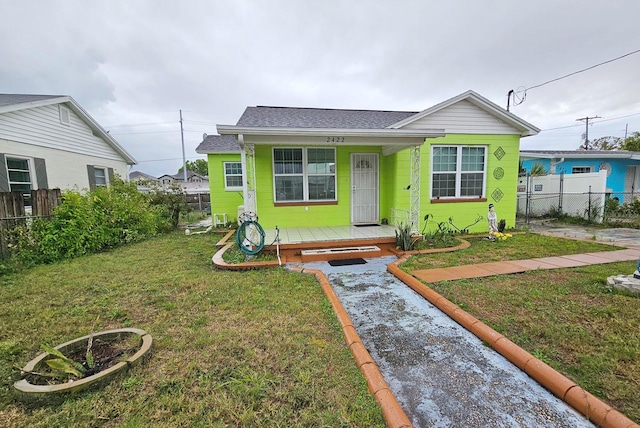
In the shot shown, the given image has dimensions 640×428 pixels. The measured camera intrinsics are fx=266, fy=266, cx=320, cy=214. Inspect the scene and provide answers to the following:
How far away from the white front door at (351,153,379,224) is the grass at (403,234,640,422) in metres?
3.19

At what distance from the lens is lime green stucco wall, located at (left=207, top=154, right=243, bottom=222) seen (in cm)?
1042

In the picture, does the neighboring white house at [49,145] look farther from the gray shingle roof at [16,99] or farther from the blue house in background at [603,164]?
the blue house in background at [603,164]

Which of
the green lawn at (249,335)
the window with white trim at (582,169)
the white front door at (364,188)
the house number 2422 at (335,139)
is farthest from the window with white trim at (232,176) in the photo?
the window with white trim at (582,169)

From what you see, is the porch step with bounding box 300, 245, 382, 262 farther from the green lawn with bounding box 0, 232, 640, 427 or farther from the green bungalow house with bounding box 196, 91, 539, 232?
the green bungalow house with bounding box 196, 91, 539, 232

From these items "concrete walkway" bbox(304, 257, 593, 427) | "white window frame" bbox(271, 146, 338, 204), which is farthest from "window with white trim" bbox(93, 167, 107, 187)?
"concrete walkway" bbox(304, 257, 593, 427)

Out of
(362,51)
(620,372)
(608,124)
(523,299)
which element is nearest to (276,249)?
(523,299)

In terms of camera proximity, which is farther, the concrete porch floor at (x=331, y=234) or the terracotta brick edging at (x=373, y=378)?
the concrete porch floor at (x=331, y=234)

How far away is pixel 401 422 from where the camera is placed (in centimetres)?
162

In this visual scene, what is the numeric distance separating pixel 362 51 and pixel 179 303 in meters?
10.1

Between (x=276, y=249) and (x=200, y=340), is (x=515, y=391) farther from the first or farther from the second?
(x=276, y=249)

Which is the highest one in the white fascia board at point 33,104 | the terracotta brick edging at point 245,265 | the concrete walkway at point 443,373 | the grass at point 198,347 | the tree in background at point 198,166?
the tree in background at point 198,166

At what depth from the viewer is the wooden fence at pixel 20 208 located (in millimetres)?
5258

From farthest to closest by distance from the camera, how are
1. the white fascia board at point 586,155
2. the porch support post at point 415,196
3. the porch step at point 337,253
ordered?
the white fascia board at point 586,155, the porch support post at point 415,196, the porch step at point 337,253

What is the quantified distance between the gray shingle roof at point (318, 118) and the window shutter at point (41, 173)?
6.52 meters
